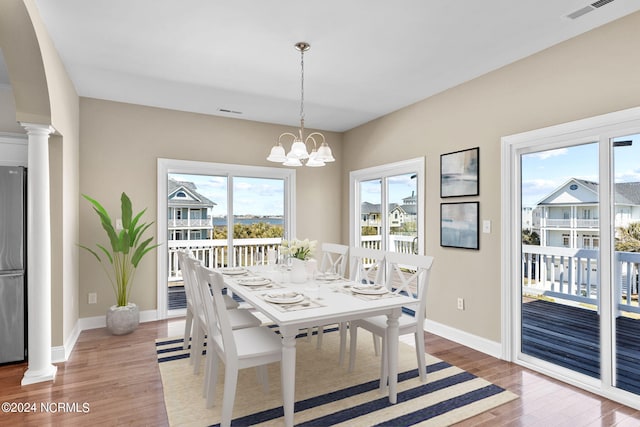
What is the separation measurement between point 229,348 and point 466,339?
255cm

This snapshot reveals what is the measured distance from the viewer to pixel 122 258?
Answer: 13.9 feet

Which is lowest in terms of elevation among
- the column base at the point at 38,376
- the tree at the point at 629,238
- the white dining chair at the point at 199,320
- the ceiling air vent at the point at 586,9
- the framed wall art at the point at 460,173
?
the column base at the point at 38,376

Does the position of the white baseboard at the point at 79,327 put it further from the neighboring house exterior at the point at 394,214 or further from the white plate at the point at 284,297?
the neighboring house exterior at the point at 394,214

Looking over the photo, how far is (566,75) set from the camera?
2.77m

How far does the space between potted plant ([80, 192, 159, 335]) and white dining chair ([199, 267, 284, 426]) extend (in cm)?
195

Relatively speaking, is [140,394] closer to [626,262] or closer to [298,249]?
[298,249]

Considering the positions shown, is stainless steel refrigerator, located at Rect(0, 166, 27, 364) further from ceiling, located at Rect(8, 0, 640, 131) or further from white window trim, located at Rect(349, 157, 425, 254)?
white window trim, located at Rect(349, 157, 425, 254)

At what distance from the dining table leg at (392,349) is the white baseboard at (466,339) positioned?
1389mm

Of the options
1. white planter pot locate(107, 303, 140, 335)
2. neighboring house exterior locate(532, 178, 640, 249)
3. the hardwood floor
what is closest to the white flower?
the hardwood floor

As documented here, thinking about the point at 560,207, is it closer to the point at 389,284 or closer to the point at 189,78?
the point at 389,284

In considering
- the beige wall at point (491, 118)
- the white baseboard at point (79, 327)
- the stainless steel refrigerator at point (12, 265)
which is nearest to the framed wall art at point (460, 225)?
the beige wall at point (491, 118)

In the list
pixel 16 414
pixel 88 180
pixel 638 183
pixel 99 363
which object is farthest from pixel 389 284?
pixel 88 180

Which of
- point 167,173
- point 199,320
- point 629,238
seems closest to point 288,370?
point 199,320

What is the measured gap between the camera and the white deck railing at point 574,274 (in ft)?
8.22
